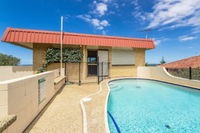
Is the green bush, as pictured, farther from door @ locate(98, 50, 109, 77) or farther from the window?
the window

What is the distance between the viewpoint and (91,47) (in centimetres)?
906

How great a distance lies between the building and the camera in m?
6.79

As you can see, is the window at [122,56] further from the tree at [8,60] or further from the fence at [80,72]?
the tree at [8,60]

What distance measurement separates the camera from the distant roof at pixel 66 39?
252 inches

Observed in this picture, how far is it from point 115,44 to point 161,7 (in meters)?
5.27

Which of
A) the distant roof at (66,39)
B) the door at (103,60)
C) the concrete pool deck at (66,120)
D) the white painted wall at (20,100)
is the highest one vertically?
the distant roof at (66,39)

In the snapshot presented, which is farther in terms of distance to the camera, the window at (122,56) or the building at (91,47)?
the window at (122,56)

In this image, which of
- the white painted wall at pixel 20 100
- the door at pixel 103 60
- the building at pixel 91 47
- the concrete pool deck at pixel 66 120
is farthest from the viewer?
the door at pixel 103 60

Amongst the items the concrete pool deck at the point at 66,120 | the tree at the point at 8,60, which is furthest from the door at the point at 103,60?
the tree at the point at 8,60

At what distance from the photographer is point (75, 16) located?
1109cm

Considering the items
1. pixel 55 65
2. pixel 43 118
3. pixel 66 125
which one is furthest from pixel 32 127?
pixel 55 65

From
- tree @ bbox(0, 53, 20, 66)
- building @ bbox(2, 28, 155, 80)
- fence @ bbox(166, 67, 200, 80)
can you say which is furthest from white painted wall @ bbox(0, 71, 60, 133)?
tree @ bbox(0, 53, 20, 66)

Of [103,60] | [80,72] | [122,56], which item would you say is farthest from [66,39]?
[122,56]

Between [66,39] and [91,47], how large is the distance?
2443 millimetres
